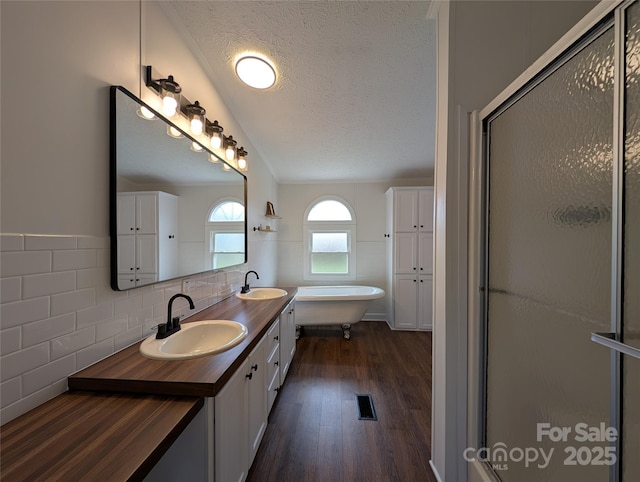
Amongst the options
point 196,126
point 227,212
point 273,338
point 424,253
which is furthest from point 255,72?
point 424,253

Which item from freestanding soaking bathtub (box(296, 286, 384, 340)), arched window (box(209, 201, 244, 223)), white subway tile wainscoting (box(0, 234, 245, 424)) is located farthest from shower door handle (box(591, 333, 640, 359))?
freestanding soaking bathtub (box(296, 286, 384, 340))

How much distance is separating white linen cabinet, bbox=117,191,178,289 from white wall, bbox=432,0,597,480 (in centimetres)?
156

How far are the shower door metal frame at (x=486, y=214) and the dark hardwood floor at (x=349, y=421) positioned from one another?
458 mm

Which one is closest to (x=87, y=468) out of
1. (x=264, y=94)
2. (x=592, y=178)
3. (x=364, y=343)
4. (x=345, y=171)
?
(x=592, y=178)

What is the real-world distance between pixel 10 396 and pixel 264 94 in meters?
2.34

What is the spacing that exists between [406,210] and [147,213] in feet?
10.5

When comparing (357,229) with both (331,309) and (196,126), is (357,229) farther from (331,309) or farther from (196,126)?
(196,126)

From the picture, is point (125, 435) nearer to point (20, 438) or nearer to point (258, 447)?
point (20, 438)

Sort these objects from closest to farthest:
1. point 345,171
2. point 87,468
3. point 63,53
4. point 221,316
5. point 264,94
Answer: point 87,468 → point 63,53 → point 221,316 → point 264,94 → point 345,171

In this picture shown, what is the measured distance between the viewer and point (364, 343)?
311 cm

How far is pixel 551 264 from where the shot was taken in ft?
2.96

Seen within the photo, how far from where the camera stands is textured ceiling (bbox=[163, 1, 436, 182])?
147 centimetres

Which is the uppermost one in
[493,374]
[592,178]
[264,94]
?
[264,94]

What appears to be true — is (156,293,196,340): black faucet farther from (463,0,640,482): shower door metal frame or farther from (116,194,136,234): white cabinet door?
(463,0,640,482): shower door metal frame
